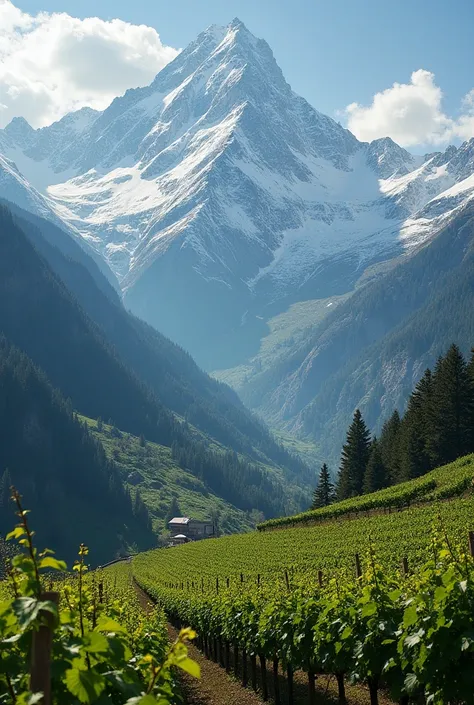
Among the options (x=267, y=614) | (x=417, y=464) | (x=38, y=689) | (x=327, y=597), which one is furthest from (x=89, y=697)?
(x=417, y=464)

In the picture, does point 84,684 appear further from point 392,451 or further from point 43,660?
point 392,451

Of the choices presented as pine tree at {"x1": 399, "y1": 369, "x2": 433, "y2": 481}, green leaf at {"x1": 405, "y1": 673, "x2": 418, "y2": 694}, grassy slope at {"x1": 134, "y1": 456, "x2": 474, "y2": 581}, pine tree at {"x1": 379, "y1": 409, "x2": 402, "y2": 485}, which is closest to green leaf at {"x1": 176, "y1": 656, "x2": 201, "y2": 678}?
green leaf at {"x1": 405, "y1": 673, "x2": 418, "y2": 694}

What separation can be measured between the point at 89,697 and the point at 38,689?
70 centimetres

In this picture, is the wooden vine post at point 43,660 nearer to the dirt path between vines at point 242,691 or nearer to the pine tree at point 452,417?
the dirt path between vines at point 242,691

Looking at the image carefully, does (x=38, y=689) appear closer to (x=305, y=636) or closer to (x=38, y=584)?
(x=38, y=584)

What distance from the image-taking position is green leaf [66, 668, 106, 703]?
5559 millimetres

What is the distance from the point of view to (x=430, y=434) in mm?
100312

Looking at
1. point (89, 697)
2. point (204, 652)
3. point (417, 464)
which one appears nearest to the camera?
point (89, 697)

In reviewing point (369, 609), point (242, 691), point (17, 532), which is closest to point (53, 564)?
point (17, 532)

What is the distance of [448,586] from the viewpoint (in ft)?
36.1

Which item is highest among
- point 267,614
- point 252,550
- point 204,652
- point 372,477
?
point 372,477

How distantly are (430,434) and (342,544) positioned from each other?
44101 millimetres

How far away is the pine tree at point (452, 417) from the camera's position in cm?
9781

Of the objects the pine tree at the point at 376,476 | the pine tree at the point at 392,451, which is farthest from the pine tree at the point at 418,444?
the pine tree at the point at 392,451
